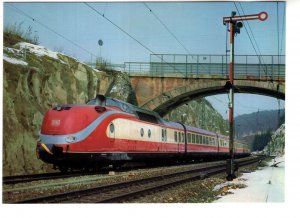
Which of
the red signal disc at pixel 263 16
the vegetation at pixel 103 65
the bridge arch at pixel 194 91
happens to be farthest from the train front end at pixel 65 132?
the bridge arch at pixel 194 91

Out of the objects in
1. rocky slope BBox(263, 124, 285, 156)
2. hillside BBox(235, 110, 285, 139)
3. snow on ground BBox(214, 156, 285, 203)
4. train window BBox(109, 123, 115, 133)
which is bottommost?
snow on ground BBox(214, 156, 285, 203)

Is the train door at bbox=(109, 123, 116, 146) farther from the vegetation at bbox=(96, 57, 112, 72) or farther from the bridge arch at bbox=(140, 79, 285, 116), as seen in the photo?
the bridge arch at bbox=(140, 79, 285, 116)

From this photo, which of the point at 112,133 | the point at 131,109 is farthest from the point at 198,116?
the point at 112,133

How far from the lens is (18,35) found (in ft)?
44.6

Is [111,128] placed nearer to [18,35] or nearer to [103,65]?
[103,65]

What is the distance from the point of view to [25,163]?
1438 cm

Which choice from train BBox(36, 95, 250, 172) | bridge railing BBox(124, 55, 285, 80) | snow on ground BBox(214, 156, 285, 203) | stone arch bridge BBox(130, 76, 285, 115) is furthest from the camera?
stone arch bridge BBox(130, 76, 285, 115)

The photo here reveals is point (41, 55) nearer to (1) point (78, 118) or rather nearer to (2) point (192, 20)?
(1) point (78, 118)

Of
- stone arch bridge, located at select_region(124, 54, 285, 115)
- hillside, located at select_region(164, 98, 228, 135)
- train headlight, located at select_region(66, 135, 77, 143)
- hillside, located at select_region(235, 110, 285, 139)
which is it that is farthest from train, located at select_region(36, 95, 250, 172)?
hillside, located at select_region(164, 98, 228, 135)

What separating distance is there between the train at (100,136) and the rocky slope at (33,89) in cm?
156

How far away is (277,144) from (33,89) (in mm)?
9150

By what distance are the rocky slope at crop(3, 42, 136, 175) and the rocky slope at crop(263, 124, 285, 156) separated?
680cm

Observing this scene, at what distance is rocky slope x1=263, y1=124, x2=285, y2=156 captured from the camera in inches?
498
